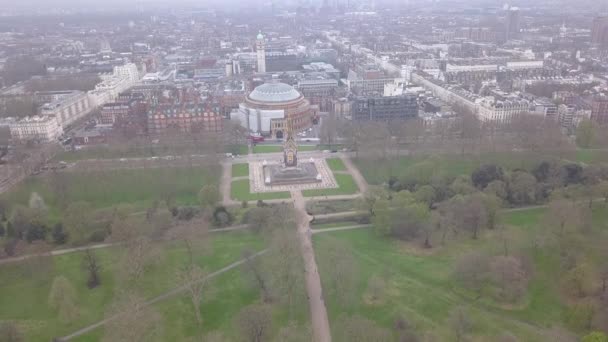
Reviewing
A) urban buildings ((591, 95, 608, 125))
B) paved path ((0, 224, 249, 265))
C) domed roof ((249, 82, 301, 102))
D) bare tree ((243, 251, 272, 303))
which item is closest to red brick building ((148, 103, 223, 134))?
domed roof ((249, 82, 301, 102))

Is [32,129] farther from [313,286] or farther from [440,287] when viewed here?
[440,287]

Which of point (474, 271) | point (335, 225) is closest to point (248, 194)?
point (335, 225)

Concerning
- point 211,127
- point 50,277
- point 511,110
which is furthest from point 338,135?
point 50,277

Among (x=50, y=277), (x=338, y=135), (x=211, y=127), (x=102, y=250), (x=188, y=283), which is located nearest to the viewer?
(x=188, y=283)

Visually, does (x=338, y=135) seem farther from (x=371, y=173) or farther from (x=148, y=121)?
(x=148, y=121)

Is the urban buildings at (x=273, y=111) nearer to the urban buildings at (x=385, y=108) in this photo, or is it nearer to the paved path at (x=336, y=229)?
the urban buildings at (x=385, y=108)

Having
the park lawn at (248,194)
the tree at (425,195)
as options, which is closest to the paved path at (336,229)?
the tree at (425,195)
